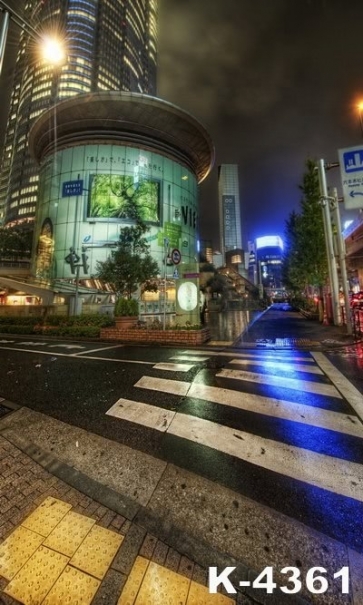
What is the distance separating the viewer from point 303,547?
6.20ft

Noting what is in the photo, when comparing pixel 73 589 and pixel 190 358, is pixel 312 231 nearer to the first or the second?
pixel 190 358

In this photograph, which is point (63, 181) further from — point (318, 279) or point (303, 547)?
point (303, 547)

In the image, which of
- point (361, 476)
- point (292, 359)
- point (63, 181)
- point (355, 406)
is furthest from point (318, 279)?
point (63, 181)

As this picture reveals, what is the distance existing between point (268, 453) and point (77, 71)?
432 ft

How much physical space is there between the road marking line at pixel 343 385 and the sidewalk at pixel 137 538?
286 centimetres

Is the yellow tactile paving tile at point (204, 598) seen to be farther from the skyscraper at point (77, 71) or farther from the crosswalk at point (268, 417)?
the skyscraper at point (77, 71)

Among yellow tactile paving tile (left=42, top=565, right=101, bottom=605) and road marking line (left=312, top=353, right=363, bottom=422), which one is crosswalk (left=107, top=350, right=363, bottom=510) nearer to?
road marking line (left=312, top=353, right=363, bottom=422)

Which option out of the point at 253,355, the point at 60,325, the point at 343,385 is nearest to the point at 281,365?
the point at 253,355

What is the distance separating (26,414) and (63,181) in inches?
1617

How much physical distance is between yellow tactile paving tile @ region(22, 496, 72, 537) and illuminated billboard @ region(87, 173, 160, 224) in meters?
35.1

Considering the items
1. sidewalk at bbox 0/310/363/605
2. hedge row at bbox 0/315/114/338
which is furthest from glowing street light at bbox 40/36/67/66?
hedge row at bbox 0/315/114/338

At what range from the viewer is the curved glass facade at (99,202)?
3472 centimetres

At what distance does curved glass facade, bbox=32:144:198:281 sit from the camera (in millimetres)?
34719

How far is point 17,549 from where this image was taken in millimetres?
1906
